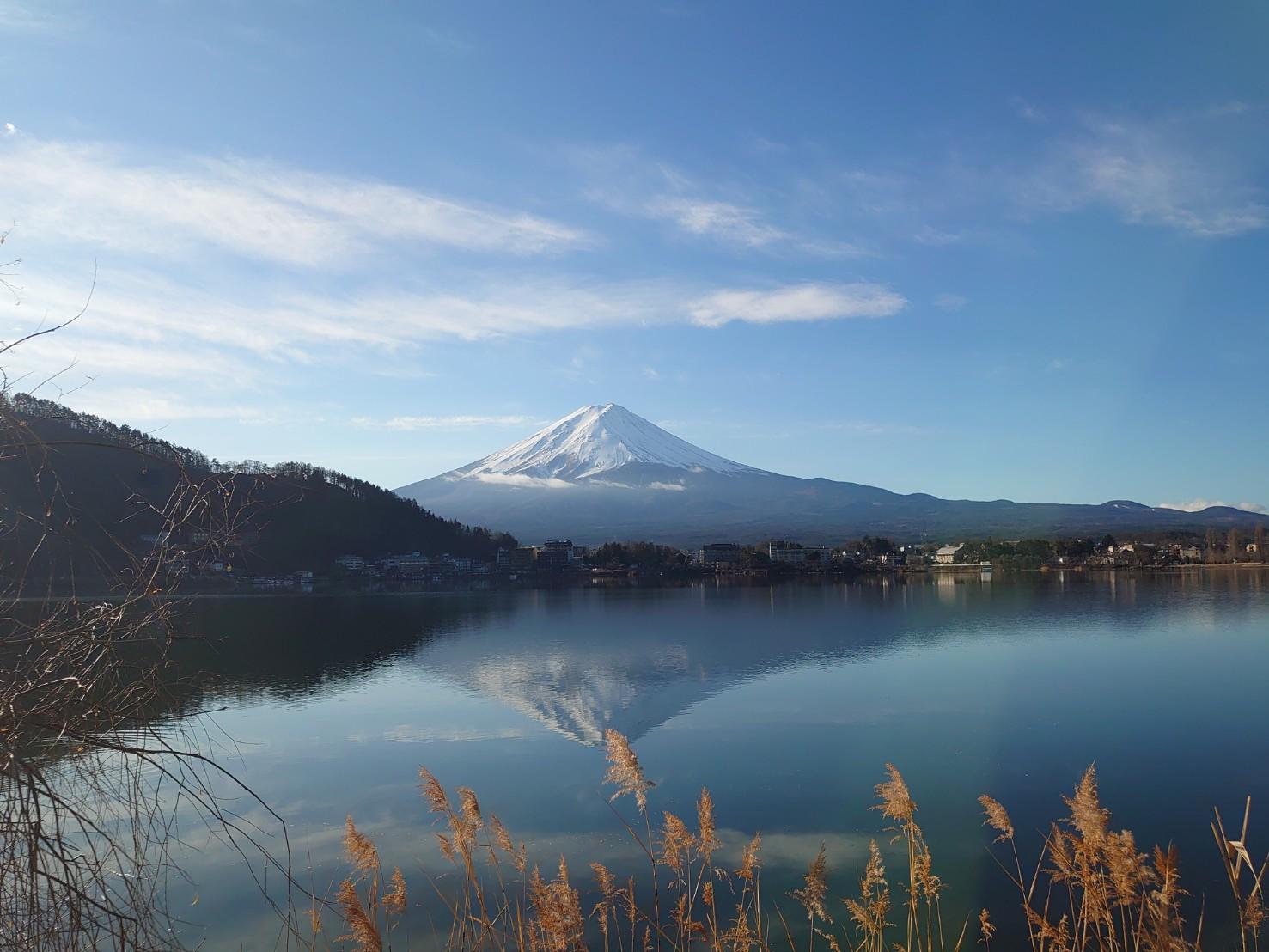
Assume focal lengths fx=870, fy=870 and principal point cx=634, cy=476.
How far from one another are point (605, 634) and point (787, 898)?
649 inches

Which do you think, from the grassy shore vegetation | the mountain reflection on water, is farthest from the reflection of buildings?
the grassy shore vegetation

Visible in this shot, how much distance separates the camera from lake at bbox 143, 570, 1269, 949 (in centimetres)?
638

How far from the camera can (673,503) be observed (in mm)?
106250

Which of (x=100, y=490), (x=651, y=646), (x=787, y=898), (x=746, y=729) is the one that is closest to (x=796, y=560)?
(x=651, y=646)

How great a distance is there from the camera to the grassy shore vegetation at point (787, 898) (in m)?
2.41

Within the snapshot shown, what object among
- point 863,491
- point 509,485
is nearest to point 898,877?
point 509,485

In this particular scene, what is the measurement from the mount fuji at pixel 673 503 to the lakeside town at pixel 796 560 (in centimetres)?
1589

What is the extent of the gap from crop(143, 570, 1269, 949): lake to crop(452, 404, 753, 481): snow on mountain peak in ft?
309

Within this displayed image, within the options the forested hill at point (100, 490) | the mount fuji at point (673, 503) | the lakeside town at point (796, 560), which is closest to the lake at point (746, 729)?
the forested hill at point (100, 490)

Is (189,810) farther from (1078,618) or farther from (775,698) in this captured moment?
(1078,618)

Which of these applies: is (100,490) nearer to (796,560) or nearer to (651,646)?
(651,646)

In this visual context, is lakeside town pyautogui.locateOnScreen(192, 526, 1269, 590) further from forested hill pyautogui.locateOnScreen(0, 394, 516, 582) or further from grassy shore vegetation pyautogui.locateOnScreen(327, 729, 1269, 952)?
grassy shore vegetation pyautogui.locateOnScreen(327, 729, 1269, 952)

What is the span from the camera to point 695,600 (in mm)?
33562

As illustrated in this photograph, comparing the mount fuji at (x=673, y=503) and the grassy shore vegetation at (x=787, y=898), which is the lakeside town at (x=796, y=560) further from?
the grassy shore vegetation at (x=787, y=898)
